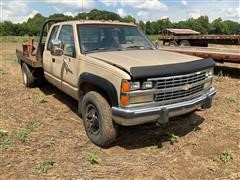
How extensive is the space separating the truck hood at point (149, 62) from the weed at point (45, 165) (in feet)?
5.22

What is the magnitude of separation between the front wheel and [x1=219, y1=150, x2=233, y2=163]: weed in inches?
61.4

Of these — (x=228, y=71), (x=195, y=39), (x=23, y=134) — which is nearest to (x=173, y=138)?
(x=23, y=134)

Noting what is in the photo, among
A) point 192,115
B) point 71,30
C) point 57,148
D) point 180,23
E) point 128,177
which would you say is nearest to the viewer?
point 128,177

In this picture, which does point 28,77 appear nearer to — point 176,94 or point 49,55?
point 49,55

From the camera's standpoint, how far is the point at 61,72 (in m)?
6.38

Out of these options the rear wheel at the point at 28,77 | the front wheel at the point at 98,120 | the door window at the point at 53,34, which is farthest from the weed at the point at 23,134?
→ the rear wheel at the point at 28,77

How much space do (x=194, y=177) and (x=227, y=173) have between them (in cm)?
46

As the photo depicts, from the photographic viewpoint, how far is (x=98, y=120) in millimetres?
4934

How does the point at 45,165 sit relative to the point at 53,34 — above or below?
below

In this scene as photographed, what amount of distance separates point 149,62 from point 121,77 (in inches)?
24.1

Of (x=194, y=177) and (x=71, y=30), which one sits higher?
(x=71, y=30)

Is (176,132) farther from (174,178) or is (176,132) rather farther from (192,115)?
(174,178)

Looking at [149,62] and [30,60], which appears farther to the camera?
[30,60]

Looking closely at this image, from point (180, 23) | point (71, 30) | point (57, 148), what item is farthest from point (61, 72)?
point (180, 23)
